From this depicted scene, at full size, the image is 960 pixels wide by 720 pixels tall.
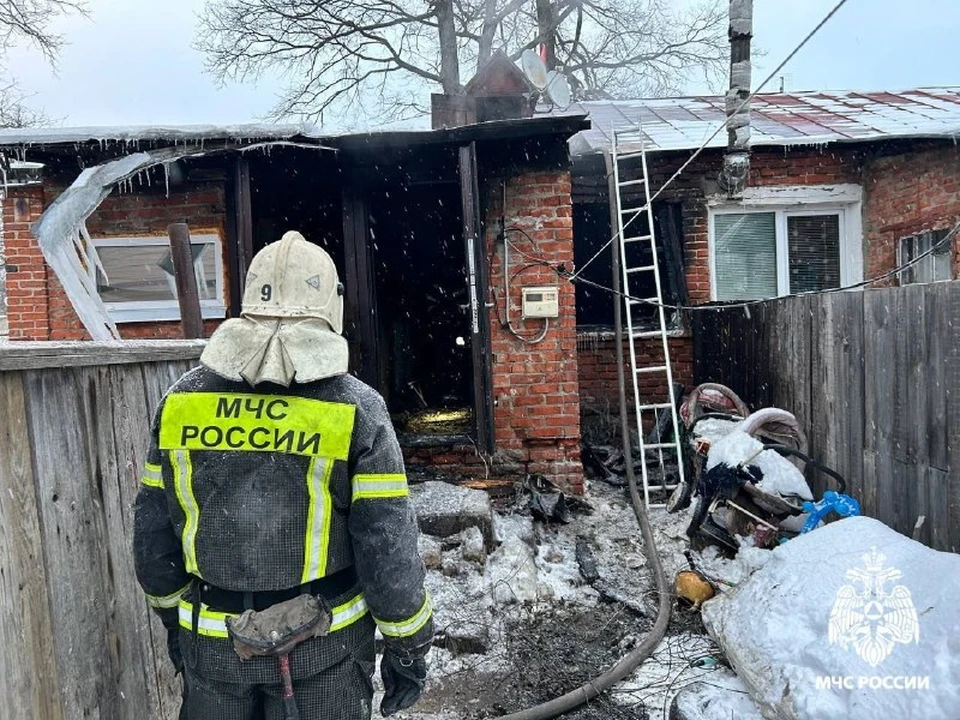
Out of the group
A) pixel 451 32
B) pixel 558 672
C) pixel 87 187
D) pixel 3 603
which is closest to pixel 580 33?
pixel 451 32

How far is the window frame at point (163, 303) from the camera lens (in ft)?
19.6

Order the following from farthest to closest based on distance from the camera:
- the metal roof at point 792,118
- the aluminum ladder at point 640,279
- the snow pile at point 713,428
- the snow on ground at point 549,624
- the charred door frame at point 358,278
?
the metal roof at point 792,118 → the aluminum ladder at point 640,279 → the charred door frame at point 358,278 → the snow pile at point 713,428 → the snow on ground at point 549,624

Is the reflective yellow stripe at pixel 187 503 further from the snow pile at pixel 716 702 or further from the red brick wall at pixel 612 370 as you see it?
the red brick wall at pixel 612 370

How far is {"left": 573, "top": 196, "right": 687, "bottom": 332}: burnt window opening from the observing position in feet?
25.2

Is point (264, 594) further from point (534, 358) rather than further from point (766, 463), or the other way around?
point (534, 358)

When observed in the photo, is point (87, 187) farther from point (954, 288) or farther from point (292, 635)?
point (954, 288)

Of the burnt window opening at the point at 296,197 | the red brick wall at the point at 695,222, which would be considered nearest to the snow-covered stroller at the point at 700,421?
the red brick wall at the point at 695,222

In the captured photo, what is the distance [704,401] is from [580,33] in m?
15.1

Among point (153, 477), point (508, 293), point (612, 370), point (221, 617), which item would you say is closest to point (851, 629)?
point (221, 617)

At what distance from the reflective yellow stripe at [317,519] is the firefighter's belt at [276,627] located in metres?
0.08

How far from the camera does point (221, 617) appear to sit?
180 cm

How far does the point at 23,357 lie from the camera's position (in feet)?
5.69

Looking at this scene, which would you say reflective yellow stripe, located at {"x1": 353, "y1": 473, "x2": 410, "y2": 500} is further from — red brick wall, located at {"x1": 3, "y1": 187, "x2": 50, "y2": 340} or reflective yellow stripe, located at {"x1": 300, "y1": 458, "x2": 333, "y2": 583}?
red brick wall, located at {"x1": 3, "y1": 187, "x2": 50, "y2": 340}

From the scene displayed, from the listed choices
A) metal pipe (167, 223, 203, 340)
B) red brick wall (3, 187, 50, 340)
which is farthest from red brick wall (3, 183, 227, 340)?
metal pipe (167, 223, 203, 340)
